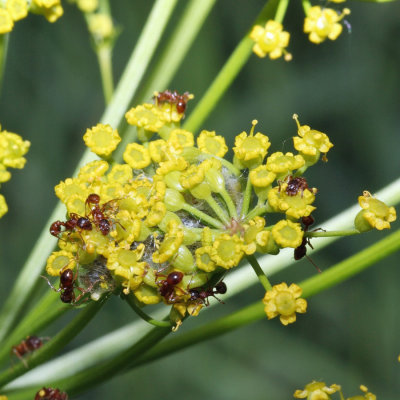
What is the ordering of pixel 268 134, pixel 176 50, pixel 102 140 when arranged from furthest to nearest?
pixel 268 134 < pixel 176 50 < pixel 102 140

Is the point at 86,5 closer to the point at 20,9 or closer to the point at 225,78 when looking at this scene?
the point at 20,9

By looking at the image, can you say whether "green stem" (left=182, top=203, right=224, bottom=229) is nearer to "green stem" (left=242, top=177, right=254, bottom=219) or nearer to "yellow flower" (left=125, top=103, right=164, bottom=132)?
"green stem" (left=242, top=177, right=254, bottom=219)

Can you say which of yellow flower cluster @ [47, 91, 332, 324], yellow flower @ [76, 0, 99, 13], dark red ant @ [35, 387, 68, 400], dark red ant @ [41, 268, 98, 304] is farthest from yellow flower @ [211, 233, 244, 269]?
yellow flower @ [76, 0, 99, 13]

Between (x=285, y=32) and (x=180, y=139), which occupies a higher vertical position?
(x=285, y=32)

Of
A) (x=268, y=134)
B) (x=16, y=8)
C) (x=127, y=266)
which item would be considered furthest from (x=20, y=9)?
(x=268, y=134)

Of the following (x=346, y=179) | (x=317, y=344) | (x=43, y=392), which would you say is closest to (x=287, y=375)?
(x=317, y=344)

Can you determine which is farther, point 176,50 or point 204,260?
point 176,50
